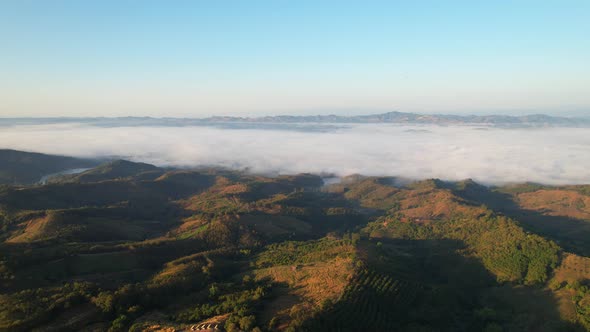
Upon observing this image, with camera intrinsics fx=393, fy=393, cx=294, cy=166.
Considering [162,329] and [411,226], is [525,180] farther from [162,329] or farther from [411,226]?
[162,329]

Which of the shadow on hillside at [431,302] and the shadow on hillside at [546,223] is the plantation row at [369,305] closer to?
the shadow on hillside at [431,302]

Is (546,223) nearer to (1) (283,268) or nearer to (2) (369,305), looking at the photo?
(1) (283,268)

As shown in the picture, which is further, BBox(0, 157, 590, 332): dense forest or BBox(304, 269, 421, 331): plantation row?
BBox(0, 157, 590, 332): dense forest

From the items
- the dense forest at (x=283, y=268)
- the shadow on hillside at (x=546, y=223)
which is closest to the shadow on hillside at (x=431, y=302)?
the dense forest at (x=283, y=268)

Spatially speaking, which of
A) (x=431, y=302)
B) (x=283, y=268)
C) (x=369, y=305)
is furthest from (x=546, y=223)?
(x=369, y=305)

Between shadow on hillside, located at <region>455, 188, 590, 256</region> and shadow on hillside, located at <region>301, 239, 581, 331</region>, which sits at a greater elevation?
shadow on hillside, located at <region>301, 239, 581, 331</region>

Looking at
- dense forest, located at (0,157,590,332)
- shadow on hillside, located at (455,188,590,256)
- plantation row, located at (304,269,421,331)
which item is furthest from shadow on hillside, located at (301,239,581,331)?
shadow on hillside, located at (455,188,590,256)

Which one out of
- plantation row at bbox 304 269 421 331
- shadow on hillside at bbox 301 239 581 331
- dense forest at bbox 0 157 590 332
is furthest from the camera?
shadow on hillside at bbox 301 239 581 331

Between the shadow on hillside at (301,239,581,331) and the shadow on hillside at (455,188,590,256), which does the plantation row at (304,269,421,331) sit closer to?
the shadow on hillside at (301,239,581,331)
